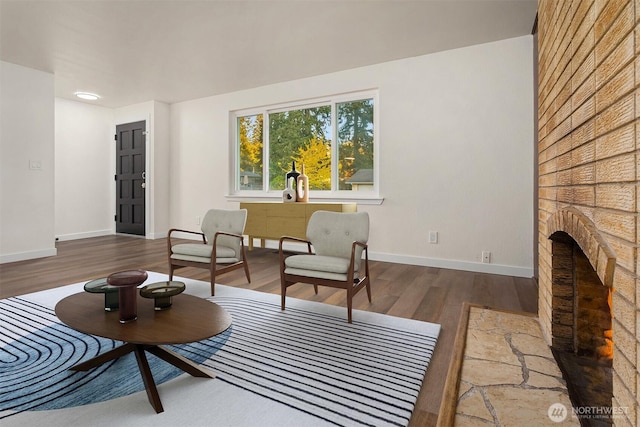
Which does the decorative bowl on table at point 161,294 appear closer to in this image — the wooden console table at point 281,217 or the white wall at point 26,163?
the wooden console table at point 281,217

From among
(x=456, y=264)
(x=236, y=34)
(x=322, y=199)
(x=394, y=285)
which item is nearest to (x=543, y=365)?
(x=394, y=285)

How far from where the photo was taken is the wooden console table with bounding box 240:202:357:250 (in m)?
4.37

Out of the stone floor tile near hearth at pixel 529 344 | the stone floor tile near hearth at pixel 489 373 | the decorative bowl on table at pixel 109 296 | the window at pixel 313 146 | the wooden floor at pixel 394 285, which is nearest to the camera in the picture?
the stone floor tile near hearth at pixel 489 373

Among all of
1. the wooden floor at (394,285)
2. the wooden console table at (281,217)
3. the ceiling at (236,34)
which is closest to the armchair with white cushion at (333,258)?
the wooden floor at (394,285)

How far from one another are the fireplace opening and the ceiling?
7.99ft

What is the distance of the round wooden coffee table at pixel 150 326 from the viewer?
142 centimetres

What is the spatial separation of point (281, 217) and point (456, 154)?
92.4 inches

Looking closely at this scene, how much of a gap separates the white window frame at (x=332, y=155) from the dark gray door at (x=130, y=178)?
6.42 feet

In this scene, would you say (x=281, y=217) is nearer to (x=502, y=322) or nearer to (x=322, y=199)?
(x=322, y=199)

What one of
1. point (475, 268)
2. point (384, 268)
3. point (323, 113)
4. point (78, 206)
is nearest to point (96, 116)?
point (78, 206)

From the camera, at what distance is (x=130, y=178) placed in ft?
21.8

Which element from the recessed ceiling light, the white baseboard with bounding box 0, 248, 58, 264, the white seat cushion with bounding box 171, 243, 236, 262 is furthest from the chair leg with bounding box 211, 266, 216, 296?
the recessed ceiling light

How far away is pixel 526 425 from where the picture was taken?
1.26 meters

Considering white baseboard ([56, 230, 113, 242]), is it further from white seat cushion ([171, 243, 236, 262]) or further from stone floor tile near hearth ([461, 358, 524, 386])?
stone floor tile near hearth ([461, 358, 524, 386])
